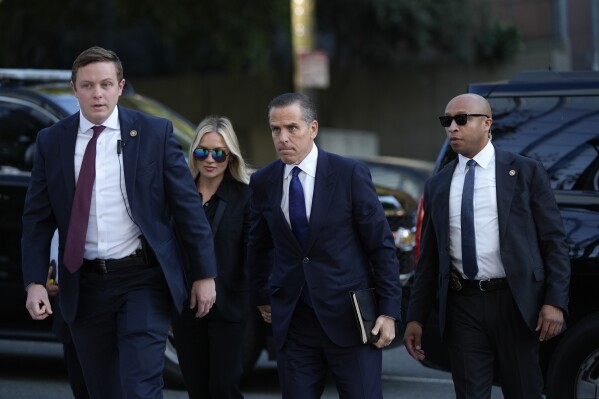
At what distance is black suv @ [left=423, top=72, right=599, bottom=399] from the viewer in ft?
20.0

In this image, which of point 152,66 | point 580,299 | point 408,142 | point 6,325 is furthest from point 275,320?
point 152,66

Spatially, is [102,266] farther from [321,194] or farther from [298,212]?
[321,194]

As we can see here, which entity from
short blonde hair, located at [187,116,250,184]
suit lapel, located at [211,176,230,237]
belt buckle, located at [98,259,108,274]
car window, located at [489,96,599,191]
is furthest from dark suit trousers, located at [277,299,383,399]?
car window, located at [489,96,599,191]

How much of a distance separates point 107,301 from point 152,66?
25.7m

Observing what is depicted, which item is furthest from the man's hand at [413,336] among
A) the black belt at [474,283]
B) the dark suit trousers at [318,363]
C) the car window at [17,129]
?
the car window at [17,129]

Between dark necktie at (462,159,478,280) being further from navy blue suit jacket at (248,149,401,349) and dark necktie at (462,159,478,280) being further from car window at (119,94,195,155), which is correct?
car window at (119,94,195,155)

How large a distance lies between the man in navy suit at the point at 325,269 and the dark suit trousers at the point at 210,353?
958 millimetres

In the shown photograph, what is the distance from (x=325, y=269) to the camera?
5.37 meters

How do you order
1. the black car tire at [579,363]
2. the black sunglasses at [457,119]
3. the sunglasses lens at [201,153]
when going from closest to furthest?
1. the black sunglasses at [457,119]
2. the black car tire at [579,363]
3. the sunglasses lens at [201,153]

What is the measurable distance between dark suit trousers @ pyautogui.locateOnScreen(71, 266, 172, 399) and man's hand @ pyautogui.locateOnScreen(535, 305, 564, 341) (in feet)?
5.65

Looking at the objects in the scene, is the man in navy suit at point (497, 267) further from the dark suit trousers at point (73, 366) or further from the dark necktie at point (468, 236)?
the dark suit trousers at point (73, 366)

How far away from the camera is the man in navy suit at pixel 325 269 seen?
5.35m

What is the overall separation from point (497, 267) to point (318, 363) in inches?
37.5

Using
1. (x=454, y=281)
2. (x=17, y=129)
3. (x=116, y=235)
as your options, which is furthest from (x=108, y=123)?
(x=17, y=129)
